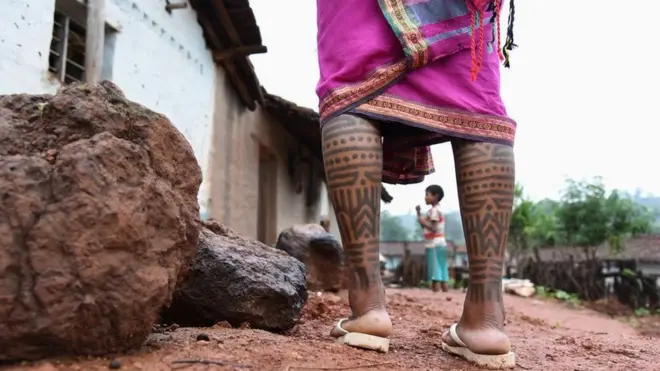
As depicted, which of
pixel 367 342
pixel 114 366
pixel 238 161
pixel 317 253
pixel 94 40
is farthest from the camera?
pixel 238 161

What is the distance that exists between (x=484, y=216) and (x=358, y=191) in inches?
16.4

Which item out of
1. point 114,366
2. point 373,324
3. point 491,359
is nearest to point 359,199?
point 373,324

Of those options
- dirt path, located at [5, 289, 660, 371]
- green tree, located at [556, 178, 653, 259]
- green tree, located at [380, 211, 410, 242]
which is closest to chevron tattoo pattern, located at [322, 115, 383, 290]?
dirt path, located at [5, 289, 660, 371]

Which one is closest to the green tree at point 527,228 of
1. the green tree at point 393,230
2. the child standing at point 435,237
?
the child standing at point 435,237

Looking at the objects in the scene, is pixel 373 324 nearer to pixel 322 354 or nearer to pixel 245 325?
pixel 322 354

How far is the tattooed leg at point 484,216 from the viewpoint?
1723 mm

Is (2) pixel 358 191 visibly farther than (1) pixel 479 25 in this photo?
No

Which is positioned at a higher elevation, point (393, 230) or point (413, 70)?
point (393, 230)

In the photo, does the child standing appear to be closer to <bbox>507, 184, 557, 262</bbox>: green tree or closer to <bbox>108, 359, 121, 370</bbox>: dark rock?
<bbox>108, 359, 121, 370</bbox>: dark rock

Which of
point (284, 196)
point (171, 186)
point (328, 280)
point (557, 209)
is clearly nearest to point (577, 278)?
point (284, 196)

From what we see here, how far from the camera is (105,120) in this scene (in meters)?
1.46

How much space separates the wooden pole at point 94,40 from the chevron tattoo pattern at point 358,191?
3.66 meters

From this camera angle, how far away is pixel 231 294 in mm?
2105

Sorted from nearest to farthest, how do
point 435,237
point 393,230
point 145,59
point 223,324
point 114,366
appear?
point 114,366 < point 223,324 < point 145,59 < point 435,237 < point 393,230
